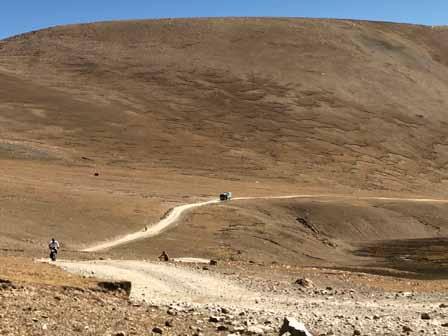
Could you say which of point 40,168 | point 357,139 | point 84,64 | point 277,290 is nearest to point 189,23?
point 84,64

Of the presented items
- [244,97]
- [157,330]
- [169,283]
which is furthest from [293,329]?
[244,97]

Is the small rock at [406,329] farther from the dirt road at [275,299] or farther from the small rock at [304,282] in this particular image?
the small rock at [304,282]

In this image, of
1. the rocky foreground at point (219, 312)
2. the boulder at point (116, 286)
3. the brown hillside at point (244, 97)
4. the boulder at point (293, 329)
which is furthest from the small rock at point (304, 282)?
the brown hillside at point (244, 97)

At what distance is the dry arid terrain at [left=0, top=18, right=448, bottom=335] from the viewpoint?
61.1ft

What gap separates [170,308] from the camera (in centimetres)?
1780

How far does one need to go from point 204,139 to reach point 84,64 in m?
48.0

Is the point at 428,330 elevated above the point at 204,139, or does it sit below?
below

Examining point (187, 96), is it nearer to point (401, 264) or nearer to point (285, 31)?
point (285, 31)

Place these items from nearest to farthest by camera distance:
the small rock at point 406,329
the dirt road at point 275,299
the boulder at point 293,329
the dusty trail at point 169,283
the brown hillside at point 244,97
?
the boulder at point 293,329, the small rock at point 406,329, the dirt road at point 275,299, the dusty trail at point 169,283, the brown hillside at point 244,97

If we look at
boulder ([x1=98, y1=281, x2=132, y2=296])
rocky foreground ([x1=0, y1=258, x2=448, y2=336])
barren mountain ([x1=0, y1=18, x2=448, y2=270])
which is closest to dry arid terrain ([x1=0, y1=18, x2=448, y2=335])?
rocky foreground ([x1=0, y1=258, x2=448, y2=336])

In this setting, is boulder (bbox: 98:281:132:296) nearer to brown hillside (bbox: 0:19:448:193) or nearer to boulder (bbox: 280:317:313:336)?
boulder (bbox: 280:317:313:336)

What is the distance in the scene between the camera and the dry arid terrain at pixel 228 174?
1862 centimetres

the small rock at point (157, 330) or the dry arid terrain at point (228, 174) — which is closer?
the small rock at point (157, 330)

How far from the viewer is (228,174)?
8950cm
